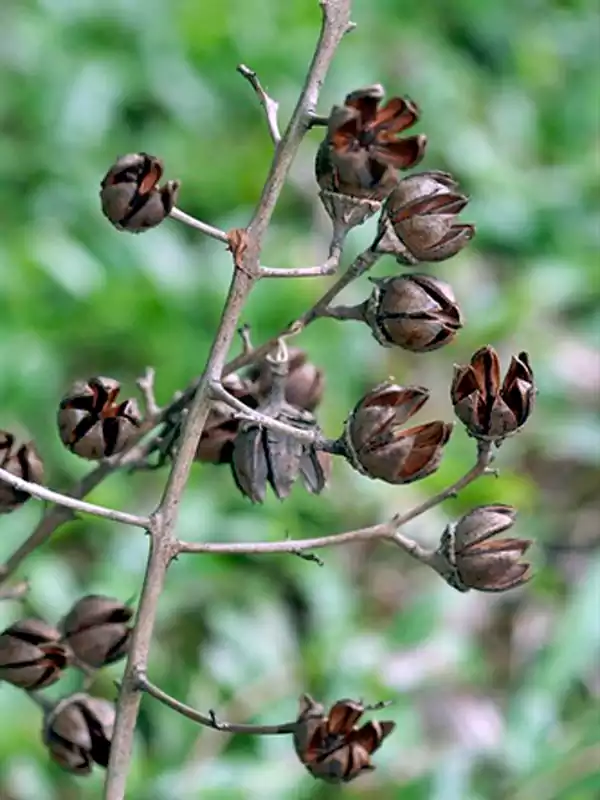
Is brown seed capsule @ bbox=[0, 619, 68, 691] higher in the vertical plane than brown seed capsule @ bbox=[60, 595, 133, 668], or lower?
lower

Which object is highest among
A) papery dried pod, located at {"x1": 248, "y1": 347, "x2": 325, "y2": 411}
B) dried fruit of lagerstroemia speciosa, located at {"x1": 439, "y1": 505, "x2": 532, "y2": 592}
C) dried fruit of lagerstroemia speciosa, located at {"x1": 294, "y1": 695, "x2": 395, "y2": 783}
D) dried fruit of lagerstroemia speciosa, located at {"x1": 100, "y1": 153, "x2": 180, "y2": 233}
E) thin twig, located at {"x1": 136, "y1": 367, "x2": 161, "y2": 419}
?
dried fruit of lagerstroemia speciosa, located at {"x1": 100, "y1": 153, "x2": 180, "y2": 233}

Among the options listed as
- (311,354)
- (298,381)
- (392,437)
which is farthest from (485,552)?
(311,354)

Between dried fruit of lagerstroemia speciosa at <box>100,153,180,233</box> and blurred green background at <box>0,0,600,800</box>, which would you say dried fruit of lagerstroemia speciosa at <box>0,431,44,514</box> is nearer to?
dried fruit of lagerstroemia speciosa at <box>100,153,180,233</box>

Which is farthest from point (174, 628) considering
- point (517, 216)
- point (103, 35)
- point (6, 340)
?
point (103, 35)

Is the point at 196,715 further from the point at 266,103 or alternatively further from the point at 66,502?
the point at 266,103

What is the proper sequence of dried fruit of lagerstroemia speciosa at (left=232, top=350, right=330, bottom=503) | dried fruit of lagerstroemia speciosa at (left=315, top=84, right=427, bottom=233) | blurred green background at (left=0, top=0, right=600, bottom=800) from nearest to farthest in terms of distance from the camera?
dried fruit of lagerstroemia speciosa at (left=315, top=84, right=427, bottom=233) < dried fruit of lagerstroemia speciosa at (left=232, top=350, right=330, bottom=503) < blurred green background at (left=0, top=0, right=600, bottom=800)

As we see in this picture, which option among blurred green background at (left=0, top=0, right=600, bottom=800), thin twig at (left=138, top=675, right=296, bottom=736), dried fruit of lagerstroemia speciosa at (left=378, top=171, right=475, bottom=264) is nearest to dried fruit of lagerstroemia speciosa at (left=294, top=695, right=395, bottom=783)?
thin twig at (left=138, top=675, right=296, bottom=736)

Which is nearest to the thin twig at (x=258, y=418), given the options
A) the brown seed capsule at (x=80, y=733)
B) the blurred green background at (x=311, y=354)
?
the brown seed capsule at (x=80, y=733)
